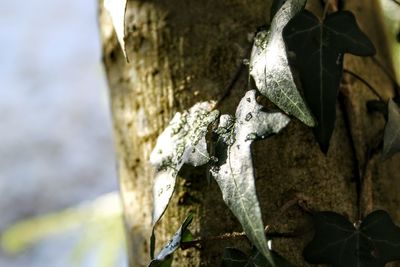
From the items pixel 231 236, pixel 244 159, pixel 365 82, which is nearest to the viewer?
pixel 244 159

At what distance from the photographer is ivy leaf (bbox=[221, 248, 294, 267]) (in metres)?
0.63

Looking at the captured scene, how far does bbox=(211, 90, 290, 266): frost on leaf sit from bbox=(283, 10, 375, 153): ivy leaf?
51mm

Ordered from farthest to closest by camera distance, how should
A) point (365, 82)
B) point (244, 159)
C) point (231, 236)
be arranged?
point (365, 82)
point (231, 236)
point (244, 159)

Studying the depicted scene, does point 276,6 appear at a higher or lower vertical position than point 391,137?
higher

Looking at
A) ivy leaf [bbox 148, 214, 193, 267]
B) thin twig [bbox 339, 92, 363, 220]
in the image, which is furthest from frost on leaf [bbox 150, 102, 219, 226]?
thin twig [bbox 339, 92, 363, 220]

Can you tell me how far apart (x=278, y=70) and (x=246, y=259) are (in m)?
0.17

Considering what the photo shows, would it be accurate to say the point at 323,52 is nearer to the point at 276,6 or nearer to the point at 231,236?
the point at 276,6

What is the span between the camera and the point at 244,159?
1.88ft

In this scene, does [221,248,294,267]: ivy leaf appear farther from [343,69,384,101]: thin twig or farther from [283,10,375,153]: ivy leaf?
[343,69,384,101]: thin twig

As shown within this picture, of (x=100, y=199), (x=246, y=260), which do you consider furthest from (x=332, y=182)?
(x=100, y=199)

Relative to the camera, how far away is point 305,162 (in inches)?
28.6

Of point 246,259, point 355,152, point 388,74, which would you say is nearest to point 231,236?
point 246,259

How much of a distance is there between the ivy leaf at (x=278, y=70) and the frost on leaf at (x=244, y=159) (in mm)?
15

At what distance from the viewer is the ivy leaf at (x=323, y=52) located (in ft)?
2.05
